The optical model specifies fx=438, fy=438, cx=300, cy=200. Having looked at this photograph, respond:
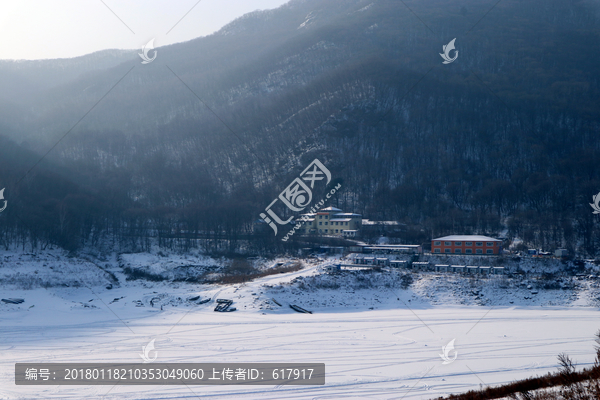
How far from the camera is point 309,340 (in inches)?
951

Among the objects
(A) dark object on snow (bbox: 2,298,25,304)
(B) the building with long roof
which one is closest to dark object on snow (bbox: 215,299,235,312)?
(A) dark object on snow (bbox: 2,298,25,304)

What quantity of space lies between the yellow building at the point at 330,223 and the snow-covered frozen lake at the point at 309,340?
2277cm

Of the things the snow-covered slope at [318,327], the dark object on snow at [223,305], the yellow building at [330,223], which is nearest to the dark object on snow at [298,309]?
the snow-covered slope at [318,327]

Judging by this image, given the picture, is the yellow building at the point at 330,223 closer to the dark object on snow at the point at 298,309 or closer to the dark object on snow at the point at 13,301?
the dark object on snow at the point at 298,309

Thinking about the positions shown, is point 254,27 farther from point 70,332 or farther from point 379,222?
point 70,332

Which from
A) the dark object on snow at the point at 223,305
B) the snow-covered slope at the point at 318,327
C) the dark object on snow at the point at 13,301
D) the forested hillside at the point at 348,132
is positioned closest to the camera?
the snow-covered slope at the point at 318,327

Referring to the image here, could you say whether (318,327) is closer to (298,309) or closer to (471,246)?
(298,309)

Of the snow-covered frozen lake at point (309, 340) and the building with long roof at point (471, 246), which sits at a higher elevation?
the building with long roof at point (471, 246)

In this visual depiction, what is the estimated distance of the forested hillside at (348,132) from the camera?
5981 cm

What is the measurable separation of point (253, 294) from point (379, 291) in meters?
10.8

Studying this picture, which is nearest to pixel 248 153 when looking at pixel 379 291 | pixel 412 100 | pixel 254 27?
pixel 412 100

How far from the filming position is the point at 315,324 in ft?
93.6

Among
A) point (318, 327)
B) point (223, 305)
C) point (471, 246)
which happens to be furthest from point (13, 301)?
point (471, 246)

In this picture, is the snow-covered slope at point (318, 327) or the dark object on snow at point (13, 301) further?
the dark object on snow at point (13, 301)
